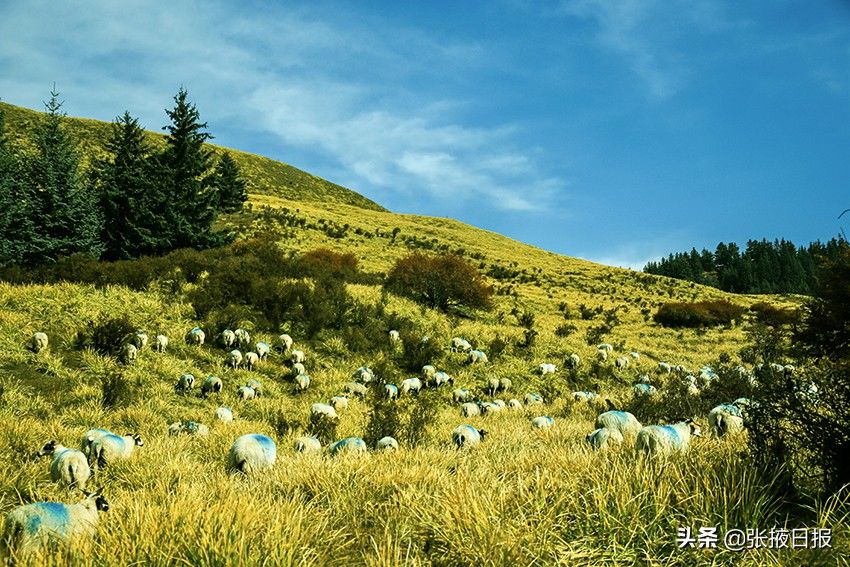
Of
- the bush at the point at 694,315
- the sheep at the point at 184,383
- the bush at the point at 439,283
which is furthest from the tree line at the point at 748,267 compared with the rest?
the sheep at the point at 184,383

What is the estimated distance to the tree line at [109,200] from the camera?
25828mm

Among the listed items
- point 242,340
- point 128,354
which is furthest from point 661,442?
point 242,340

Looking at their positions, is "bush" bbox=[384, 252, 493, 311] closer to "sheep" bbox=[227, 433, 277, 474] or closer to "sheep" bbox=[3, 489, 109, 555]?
"sheep" bbox=[227, 433, 277, 474]

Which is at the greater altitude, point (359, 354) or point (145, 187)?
point (145, 187)

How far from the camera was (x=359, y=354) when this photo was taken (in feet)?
50.7

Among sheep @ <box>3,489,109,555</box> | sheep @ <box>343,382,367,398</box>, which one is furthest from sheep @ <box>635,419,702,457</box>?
sheep @ <box>343,382,367,398</box>

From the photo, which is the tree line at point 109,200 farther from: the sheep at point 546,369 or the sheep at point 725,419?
the sheep at point 725,419

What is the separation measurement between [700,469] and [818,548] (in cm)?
91

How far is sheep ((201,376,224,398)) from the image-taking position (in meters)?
10.9

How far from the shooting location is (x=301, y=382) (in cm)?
1220

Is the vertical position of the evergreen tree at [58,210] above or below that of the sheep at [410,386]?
above

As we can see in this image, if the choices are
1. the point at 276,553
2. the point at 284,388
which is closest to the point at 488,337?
the point at 284,388

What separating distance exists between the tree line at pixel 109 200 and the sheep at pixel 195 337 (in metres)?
16.9

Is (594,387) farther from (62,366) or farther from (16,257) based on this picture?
(16,257)
